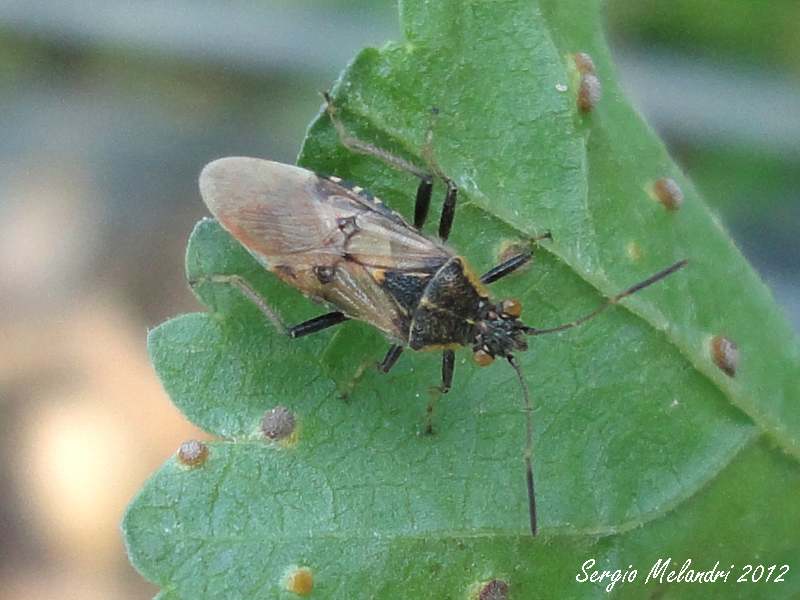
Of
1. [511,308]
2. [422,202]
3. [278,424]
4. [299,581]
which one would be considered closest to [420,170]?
[422,202]

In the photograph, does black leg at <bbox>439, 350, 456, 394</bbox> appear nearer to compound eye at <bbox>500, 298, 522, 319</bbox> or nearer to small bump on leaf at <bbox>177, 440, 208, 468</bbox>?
A: compound eye at <bbox>500, 298, 522, 319</bbox>

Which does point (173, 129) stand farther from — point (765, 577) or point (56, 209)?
point (765, 577)

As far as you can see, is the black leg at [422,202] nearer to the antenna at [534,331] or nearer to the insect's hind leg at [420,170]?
the insect's hind leg at [420,170]

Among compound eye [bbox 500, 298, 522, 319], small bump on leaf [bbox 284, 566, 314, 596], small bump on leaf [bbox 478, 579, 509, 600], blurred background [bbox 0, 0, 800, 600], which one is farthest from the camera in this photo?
blurred background [bbox 0, 0, 800, 600]

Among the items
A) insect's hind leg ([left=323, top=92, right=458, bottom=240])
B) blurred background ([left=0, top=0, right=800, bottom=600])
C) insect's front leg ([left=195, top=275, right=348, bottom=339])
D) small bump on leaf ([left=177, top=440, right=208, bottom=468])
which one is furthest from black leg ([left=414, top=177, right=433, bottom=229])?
blurred background ([left=0, top=0, right=800, bottom=600])

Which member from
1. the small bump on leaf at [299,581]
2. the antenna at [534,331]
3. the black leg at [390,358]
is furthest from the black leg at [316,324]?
the small bump on leaf at [299,581]
